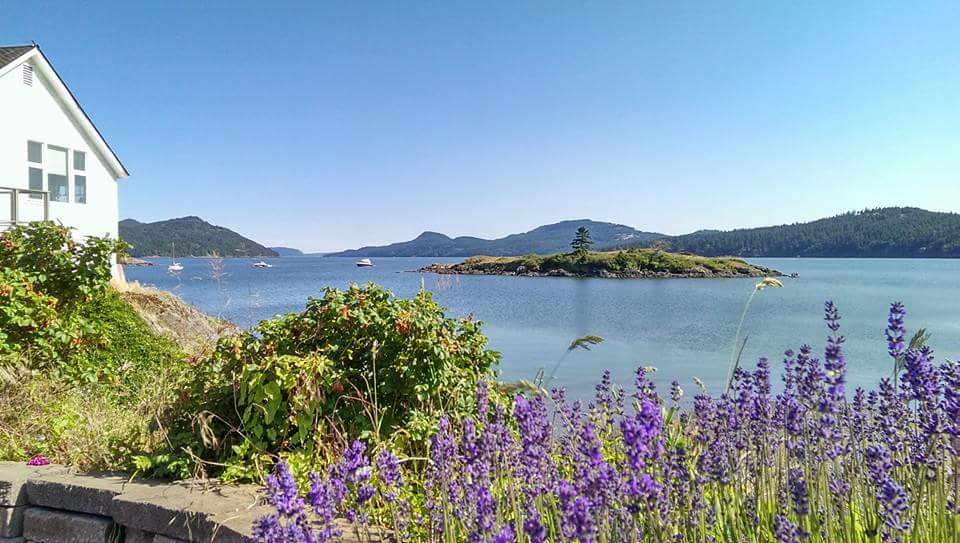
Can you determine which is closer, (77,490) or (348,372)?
(77,490)

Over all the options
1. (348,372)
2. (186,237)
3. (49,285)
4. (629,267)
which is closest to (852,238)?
(629,267)

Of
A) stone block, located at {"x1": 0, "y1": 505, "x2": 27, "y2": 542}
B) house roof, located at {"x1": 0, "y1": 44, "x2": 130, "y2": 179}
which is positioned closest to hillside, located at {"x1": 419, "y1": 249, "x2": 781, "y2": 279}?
house roof, located at {"x1": 0, "y1": 44, "x2": 130, "y2": 179}

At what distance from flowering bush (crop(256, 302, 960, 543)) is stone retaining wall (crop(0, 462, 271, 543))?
439 millimetres

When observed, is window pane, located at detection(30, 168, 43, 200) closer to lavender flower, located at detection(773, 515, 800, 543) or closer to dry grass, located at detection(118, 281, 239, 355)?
dry grass, located at detection(118, 281, 239, 355)

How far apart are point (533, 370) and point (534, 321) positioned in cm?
1235

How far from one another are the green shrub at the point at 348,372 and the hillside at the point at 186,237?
9353 cm

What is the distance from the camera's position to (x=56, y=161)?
57.9 ft

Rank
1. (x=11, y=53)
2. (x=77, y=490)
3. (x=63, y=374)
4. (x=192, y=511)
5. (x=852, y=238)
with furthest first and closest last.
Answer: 1. (x=852, y=238)
2. (x=11, y=53)
3. (x=63, y=374)
4. (x=77, y=490)
5. (x=192, y=511)

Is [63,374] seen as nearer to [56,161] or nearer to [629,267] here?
[56,161]

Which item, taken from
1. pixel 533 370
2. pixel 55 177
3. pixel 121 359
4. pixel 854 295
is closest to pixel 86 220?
pixel 55 177

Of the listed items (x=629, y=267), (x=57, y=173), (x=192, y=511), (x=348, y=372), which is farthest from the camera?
(x=629, y=267)

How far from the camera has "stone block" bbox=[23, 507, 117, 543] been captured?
3416 mm

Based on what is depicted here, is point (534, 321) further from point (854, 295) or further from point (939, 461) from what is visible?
point (854, 295)

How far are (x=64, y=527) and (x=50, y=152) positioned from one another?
18148 millimetres
